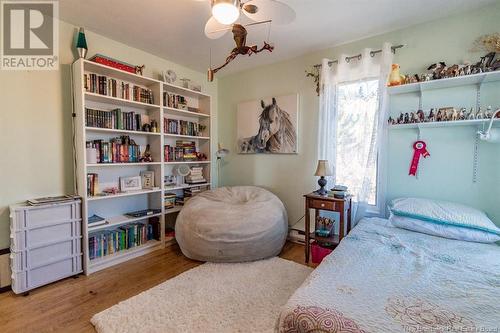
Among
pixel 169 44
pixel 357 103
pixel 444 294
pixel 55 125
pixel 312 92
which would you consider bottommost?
pixel 444 294

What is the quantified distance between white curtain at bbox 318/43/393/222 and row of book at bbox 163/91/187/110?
1833 mm

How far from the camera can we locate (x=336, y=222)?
8.86 ft

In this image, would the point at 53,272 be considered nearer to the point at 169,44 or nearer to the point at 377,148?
the point at 169,44

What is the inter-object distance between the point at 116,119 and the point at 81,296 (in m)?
1.69

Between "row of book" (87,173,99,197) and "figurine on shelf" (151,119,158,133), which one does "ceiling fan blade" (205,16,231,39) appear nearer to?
"figurine on shelf" (151,119,158,133)

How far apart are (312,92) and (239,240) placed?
6.52 ft

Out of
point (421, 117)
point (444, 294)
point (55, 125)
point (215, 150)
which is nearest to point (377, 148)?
point (421, 117)

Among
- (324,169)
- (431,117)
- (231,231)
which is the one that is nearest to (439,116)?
(431,117)

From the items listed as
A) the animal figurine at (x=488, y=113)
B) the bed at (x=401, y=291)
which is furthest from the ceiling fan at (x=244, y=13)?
the animal figurine at (x=488, y=113)

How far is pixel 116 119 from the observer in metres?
2.51

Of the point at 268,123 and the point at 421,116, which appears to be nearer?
the point at 421,116

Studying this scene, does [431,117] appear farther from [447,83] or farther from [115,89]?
[115,89]

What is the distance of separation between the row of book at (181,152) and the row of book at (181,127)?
17 centimetres

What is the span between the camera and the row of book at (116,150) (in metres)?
2.39
